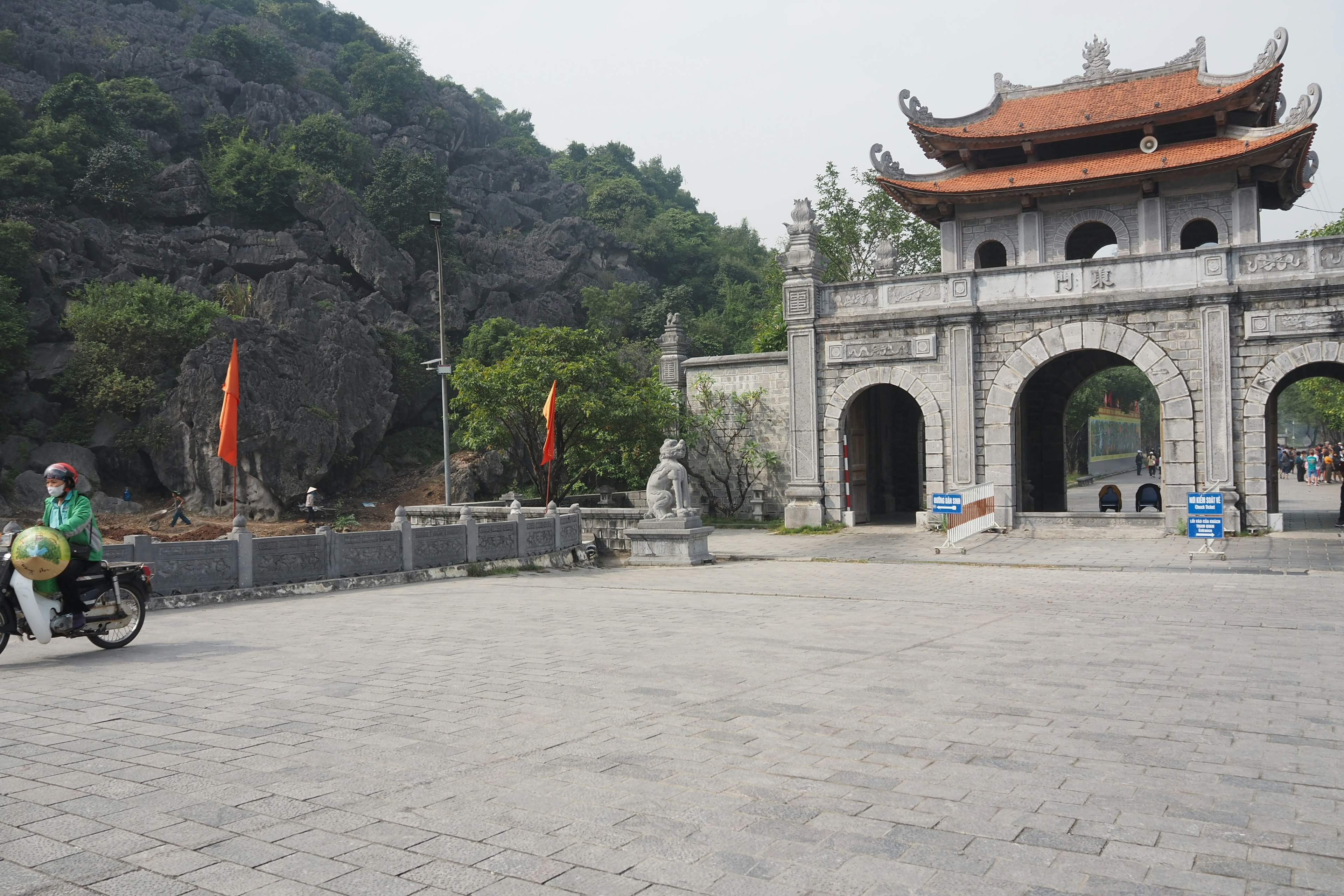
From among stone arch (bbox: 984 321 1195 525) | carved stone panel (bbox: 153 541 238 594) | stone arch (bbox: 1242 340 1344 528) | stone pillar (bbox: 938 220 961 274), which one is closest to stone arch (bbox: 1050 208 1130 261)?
stone pillar (bbox: 938 220 961 274)

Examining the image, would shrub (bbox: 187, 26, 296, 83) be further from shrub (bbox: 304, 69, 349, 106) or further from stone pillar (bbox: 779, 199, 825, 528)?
stone pillar (bbox: 779, 199, 825, 528)

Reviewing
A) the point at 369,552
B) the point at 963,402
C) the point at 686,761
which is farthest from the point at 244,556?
the point at 963,402

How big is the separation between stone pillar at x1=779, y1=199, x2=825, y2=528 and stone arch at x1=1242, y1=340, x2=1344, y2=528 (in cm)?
917

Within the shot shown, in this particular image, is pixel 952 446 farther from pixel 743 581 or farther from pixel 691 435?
pixel 743 581

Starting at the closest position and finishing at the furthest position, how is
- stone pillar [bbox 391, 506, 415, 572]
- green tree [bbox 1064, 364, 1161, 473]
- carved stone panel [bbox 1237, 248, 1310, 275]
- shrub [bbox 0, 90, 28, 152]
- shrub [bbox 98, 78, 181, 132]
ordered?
stone pillar [bbox 391, 506, 415, 572], carved stone panel [bbox 1237, 248, 1310, 275], shrub [bbox 0, 90, 28, 152], green tree [bbox 1064, 364, 1161, 473], shrub [bbox 98, 78, 181, 132]

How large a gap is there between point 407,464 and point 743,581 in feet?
115

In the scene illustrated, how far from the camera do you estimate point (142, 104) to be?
175ft

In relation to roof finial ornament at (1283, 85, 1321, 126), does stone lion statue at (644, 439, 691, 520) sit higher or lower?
lower

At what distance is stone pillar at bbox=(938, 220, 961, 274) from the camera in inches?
986

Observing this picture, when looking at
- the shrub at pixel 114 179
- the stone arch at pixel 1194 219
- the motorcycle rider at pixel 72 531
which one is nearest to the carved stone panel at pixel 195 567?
the motorcycle rider at pixel 72 531

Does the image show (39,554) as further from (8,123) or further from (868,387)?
(8,123)

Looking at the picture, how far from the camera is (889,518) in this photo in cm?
2602

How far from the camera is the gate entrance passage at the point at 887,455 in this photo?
24938 mm

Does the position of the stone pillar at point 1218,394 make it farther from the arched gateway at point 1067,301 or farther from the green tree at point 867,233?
the green tree at point 867,233
